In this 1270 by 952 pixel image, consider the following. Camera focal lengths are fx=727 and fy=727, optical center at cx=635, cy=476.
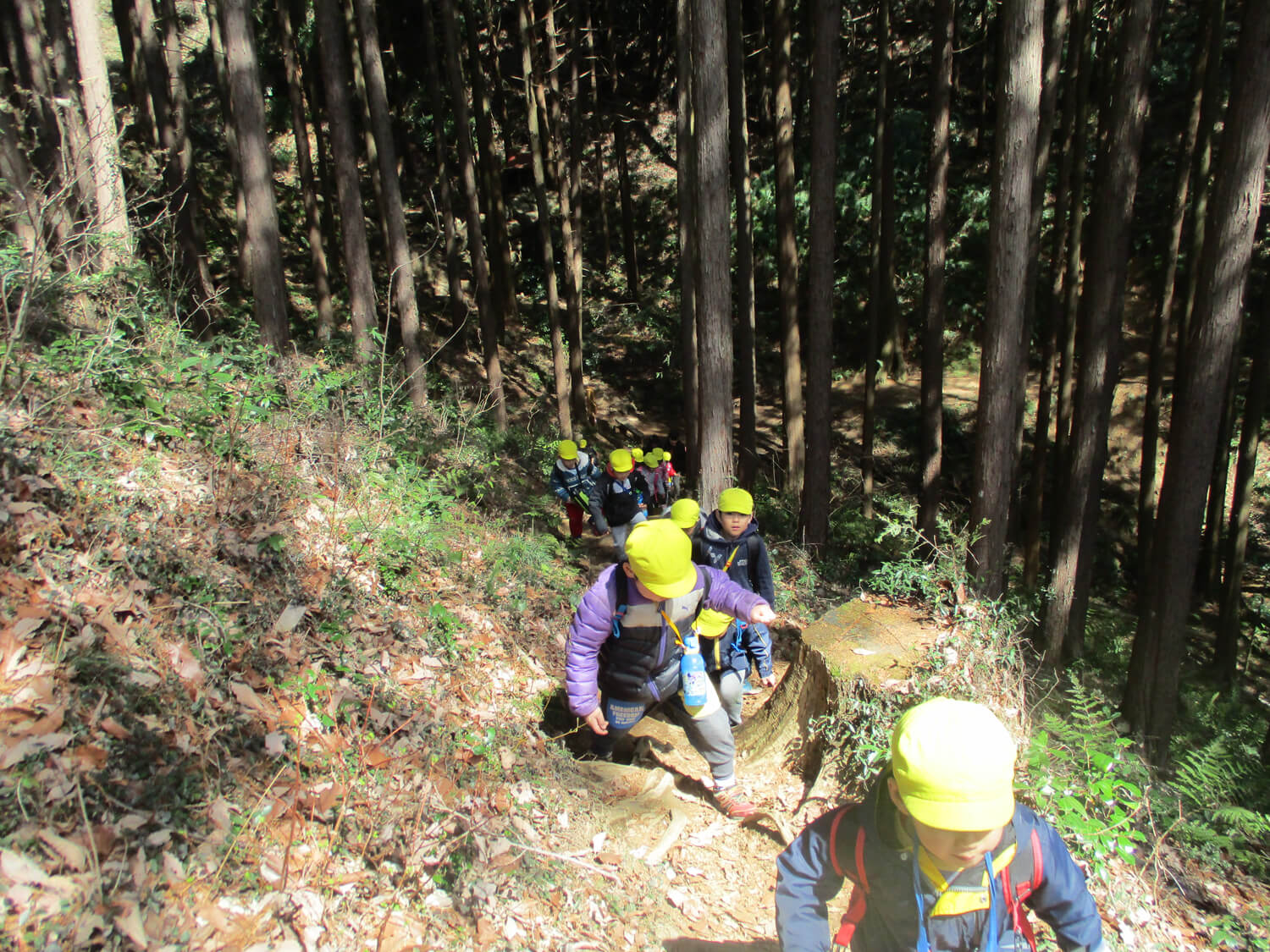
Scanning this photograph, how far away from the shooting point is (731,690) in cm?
508

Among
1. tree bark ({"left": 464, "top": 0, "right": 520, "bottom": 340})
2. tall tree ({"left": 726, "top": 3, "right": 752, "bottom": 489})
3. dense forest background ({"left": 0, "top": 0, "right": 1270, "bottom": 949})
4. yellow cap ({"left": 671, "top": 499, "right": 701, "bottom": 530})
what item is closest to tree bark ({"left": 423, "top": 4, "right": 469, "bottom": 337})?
dense forest background ({"left": 0, "top": 0, "right": 1270, "bottom": 949})

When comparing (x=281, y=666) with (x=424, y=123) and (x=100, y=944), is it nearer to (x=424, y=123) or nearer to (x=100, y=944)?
(x=100, y=944)

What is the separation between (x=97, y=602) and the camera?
3943 mm

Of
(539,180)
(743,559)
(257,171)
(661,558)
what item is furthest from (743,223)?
(661,558)

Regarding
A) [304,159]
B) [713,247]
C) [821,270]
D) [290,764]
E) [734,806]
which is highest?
[304,159]

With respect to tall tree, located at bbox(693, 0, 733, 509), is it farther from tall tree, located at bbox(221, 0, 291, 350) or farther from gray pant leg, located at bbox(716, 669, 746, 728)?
tall tree, located at bbox(221, 0, 291, 350)

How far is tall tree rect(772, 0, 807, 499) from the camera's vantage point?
12.1 metres

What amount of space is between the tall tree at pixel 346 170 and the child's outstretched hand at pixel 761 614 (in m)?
8.21

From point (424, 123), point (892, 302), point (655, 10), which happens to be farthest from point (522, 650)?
point (655, 10)

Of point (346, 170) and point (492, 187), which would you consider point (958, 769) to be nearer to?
point (346, 170)

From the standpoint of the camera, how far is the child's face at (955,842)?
208cm

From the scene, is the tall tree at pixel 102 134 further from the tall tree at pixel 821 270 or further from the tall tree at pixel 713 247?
the tall tree at pixel 821 270

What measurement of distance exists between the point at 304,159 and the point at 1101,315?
55.2 ft

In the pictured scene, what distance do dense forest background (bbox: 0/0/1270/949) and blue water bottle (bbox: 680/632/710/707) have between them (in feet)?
8.70
